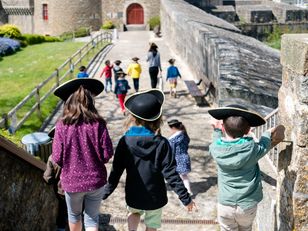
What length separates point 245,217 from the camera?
13.0ft

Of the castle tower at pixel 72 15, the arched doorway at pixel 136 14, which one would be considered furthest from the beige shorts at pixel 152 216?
the arched doorway at pixel 136 14

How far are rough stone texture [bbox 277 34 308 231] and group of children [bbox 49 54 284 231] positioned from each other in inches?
7.8

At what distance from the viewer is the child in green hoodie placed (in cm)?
374

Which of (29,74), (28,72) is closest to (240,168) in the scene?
(29,74)

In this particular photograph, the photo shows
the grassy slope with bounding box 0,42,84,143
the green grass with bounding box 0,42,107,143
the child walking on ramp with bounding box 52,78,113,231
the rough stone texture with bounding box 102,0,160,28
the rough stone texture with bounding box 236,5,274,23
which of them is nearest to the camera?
the child walking on ramp with bounding box 52,78,113,231

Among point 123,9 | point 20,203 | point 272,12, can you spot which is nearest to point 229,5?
point 272,12

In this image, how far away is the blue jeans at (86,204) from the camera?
4.09 metres

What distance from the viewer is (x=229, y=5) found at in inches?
1794

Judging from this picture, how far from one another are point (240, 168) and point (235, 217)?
0.44 m

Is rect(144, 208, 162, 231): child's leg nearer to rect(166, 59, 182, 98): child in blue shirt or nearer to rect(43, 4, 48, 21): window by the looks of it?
rect(166, 59, 182, 98): child in blue shirt

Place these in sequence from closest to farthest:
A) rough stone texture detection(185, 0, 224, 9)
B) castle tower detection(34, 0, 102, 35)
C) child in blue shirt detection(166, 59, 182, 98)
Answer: child in blue shirt detection(166, 59, 182, 98) < castle tower detection(34, 0, 102, 35) < rough stone texture detection(185, 0, 224, 9)

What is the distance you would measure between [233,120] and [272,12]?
4032 centimetres

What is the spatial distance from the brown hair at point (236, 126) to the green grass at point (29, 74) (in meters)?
5.37

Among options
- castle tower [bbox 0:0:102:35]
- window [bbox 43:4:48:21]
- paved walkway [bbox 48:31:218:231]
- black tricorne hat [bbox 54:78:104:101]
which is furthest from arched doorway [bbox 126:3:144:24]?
black tricorne hat [bbox 54:78:104:101]
